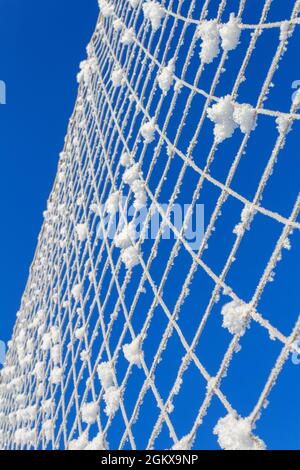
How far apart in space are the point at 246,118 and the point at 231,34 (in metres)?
0.40

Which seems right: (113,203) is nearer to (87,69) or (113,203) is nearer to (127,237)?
(127,237)

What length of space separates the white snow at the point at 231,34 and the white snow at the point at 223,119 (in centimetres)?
23

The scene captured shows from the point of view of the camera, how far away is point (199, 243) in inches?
70.0

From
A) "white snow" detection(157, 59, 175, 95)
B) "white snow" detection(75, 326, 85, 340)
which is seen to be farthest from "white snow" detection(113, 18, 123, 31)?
"white snow" detection(75, 326, 85, 340)

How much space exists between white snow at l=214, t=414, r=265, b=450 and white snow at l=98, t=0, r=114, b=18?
3.29 meters

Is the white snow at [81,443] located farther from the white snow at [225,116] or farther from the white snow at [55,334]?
the white snow at [225,116]

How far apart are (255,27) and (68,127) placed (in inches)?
123

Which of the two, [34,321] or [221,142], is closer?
[221,142]

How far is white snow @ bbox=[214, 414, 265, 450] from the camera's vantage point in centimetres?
127

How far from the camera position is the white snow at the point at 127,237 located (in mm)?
2475

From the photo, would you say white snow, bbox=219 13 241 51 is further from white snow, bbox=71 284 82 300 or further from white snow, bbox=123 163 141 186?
white snow, bbox=71 284 82 300
